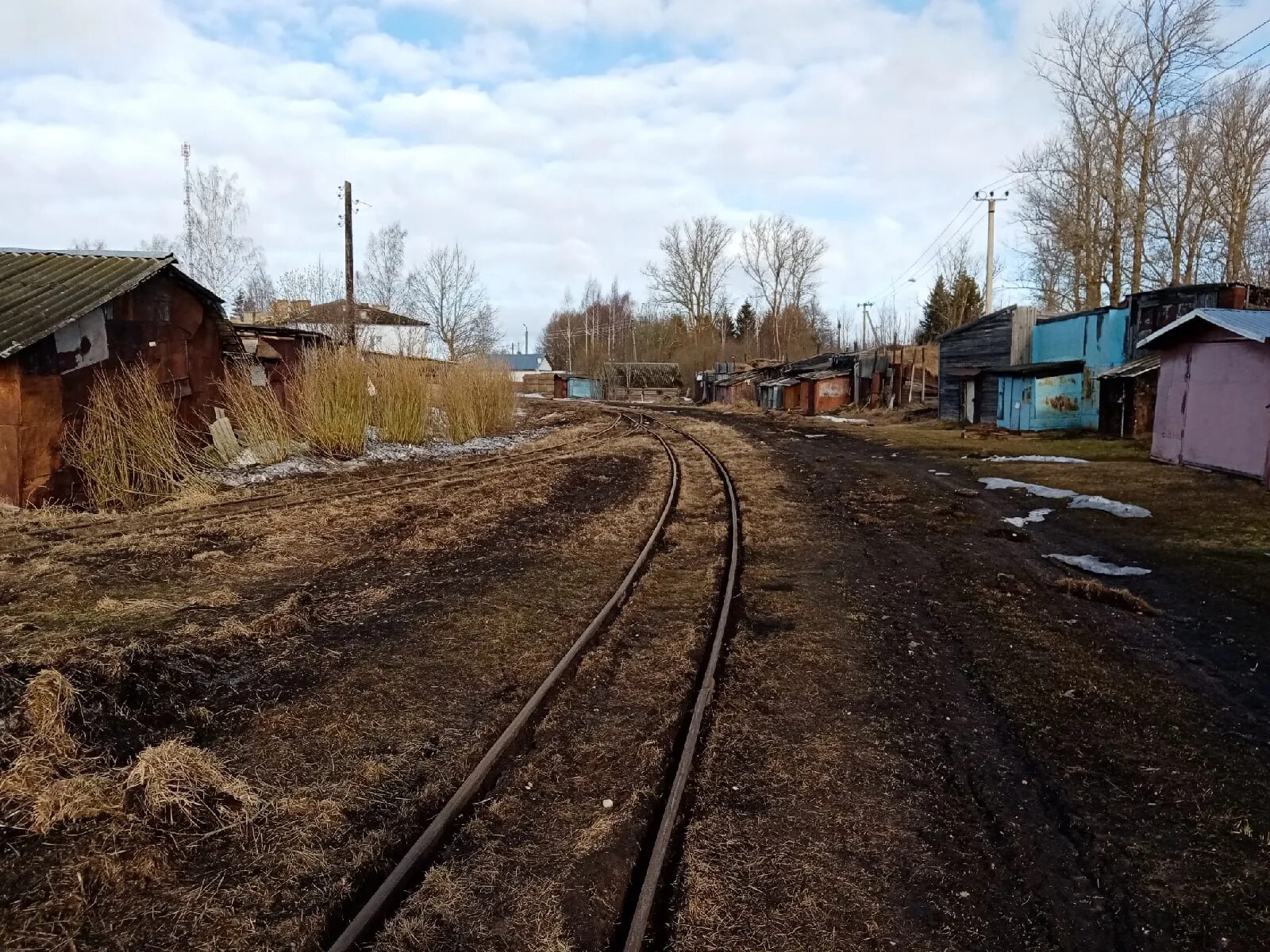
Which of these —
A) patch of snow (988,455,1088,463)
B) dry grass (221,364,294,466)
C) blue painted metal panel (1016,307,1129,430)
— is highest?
blue painted metal panel (1016,307,1129,430)

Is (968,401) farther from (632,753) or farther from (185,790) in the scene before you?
(185,790)

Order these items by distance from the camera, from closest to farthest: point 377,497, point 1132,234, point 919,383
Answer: point 377,497 → point 1132,234 → point 919,383

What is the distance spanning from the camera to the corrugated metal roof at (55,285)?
1084 cm

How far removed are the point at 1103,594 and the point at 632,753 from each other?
16.7 ft

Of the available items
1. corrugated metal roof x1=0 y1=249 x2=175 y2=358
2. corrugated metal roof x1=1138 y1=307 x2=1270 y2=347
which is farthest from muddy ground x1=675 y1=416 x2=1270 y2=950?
corrugated metal roof x1=0 y1=249 x2=175 y2=358

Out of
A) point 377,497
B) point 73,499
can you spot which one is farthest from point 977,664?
point 73,499

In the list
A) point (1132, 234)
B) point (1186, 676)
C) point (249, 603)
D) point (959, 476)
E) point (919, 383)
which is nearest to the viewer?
point (1186, 676)

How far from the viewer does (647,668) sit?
209 inches

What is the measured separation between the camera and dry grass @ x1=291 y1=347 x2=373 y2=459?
1647cm

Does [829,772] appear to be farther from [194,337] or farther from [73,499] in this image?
[194,337]

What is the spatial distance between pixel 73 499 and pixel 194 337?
17.1 ft

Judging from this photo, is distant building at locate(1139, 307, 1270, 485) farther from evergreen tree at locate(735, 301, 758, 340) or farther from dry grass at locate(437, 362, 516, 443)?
evergreen tree at locate(735, 301, 758, 340)

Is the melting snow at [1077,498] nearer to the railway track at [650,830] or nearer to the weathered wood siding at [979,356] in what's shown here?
the railway track at [650,830]

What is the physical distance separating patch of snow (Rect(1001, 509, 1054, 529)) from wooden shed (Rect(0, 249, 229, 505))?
13447mm
